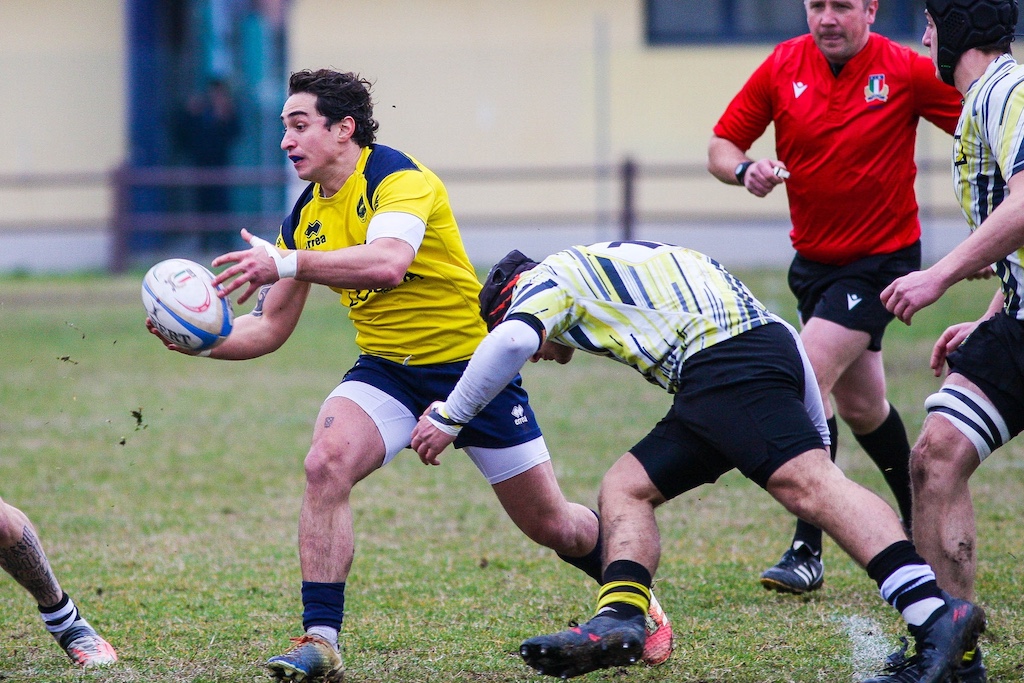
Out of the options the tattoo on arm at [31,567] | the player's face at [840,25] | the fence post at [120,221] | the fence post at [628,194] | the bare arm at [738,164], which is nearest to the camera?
the tattoo on arm at [31,567]

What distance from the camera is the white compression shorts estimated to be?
425 cm

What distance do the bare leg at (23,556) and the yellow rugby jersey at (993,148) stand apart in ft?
10.6

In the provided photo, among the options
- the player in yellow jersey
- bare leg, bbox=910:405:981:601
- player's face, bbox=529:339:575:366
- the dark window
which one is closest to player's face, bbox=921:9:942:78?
bare leg, bbox=910:405:981:601

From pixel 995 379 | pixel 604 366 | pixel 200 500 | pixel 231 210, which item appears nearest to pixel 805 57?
pixel 995 379

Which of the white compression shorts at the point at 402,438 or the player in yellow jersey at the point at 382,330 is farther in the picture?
the white compression shorts at the point at 402,438

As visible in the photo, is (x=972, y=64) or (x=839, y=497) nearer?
(x=839, y=497)

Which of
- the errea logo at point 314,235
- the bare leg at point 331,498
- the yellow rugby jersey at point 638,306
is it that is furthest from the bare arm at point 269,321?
the yellow rugby jersey at point 638,306

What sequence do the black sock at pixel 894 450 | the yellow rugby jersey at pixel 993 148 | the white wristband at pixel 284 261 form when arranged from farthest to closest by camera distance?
the black sock at pixel 894 450, the white wristband at pixel 284 261, the yellow rugby jersey at pixel 993 148

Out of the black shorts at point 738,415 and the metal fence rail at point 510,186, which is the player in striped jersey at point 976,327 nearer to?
the black shorts at point 738,415

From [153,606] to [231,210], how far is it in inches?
641

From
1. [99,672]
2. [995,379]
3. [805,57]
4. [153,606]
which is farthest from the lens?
[805,57]

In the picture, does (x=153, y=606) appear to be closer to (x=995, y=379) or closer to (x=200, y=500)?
(x=200, y=500)

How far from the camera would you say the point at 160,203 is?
20719 mm

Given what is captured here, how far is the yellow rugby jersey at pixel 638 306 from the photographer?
3625 mm
